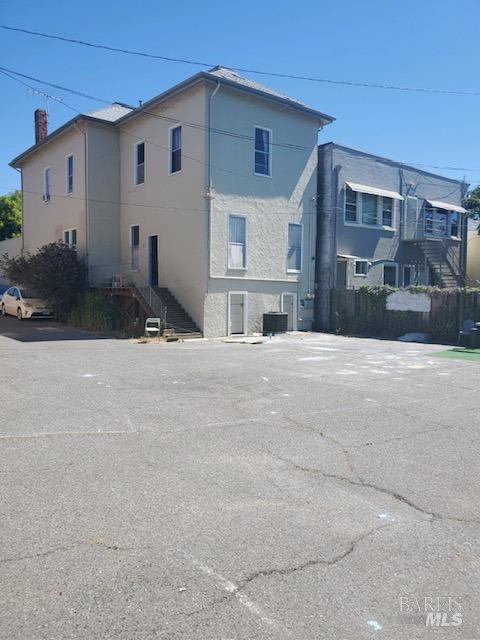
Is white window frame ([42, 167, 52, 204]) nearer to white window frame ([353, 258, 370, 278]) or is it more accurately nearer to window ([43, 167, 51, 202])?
window ([43, 167, 51, 202])

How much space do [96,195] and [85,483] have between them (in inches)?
827

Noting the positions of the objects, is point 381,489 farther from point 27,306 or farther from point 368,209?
point 368,209

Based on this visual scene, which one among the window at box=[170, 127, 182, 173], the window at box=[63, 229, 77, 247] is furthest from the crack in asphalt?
the window at box=[63, 229, 77, 247]

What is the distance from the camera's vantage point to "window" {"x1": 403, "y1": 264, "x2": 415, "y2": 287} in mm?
27177

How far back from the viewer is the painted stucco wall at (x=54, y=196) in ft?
79.7

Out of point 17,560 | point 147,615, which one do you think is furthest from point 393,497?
point 17,560

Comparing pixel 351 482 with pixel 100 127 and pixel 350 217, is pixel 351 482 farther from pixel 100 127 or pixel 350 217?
pixel 100 127

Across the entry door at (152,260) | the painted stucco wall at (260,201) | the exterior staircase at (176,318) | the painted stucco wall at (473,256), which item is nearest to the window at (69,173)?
the entry door at (152,260)

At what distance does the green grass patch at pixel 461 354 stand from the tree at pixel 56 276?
14706mm

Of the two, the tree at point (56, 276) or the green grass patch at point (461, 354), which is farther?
the tree at point (56, 276)

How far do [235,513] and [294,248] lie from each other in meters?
19.0

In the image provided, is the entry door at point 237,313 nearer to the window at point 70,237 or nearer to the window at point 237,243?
the window at point 237,243

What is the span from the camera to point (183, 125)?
19.9m

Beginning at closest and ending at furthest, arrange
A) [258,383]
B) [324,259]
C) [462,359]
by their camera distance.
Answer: [258,383] → [462,359] → [324,259]
